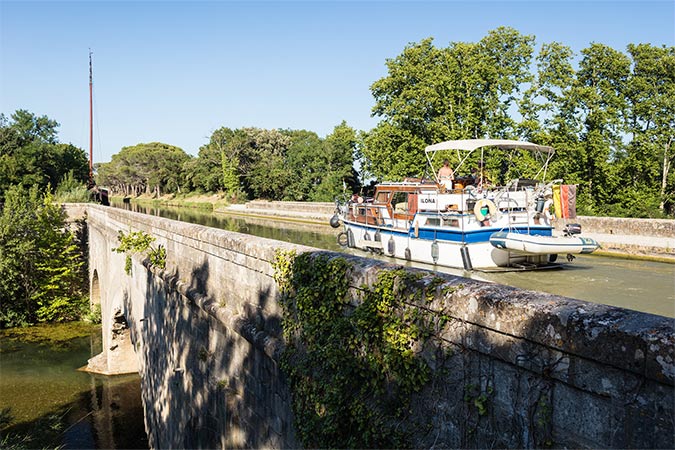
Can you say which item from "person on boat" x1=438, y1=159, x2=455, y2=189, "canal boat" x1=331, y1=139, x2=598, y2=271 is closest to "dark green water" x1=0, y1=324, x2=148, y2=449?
"canal boat" x1=331, y1=139, x2=598, y2=271

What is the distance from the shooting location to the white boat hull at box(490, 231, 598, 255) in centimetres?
1355

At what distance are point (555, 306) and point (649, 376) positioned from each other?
1.75 ft

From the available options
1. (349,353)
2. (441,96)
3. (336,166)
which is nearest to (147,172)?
(336,166)

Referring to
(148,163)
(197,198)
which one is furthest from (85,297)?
(148,163)

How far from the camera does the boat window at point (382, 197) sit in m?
19.4

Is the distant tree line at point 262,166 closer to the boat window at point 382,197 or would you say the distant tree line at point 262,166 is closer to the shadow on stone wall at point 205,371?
the boat window at point 382,197

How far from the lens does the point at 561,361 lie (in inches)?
102

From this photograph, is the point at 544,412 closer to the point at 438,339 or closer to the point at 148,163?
the point at 438,339

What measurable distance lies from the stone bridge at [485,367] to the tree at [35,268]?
19342 mm

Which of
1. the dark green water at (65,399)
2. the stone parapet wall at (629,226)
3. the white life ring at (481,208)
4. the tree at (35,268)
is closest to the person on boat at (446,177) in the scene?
the white life ring at (481,208)

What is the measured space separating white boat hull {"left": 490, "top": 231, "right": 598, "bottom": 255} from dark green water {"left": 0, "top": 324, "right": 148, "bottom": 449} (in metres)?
10.8

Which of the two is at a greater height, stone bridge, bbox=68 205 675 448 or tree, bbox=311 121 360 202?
tree, bbox=311 121 360 202

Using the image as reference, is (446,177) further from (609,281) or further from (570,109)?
(570,109)

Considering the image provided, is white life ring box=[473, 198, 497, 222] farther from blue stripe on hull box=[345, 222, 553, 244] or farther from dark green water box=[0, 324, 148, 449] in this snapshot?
dark green water box=[0, 324, 148, 449]
